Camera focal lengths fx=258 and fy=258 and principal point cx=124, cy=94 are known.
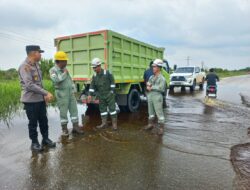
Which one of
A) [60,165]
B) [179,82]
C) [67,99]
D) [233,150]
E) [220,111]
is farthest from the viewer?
[179,82]

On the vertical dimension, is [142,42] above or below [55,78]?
above

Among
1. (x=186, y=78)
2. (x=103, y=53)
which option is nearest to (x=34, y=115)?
(x=103, y=53)

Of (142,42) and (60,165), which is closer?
(60,165)

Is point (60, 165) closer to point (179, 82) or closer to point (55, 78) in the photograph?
point (55, 78)

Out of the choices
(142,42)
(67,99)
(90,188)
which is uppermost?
(142,42)

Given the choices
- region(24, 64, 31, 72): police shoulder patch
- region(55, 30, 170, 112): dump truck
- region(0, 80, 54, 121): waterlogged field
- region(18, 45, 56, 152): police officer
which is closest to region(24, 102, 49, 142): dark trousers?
region(18, 45, 56, 152): police officer

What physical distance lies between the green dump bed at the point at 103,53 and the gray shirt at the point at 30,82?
2.90m

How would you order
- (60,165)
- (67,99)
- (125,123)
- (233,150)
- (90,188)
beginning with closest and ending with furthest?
(90,188)
(60,165)
(233,150)
(67,99)
(125,123)

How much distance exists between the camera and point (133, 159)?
443 cm

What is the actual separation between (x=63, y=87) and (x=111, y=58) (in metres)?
2.31

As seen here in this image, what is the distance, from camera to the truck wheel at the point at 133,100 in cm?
882

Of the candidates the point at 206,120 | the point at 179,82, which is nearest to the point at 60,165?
the point at 206,120

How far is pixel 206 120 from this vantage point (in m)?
7.71

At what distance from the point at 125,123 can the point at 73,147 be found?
101 inches
